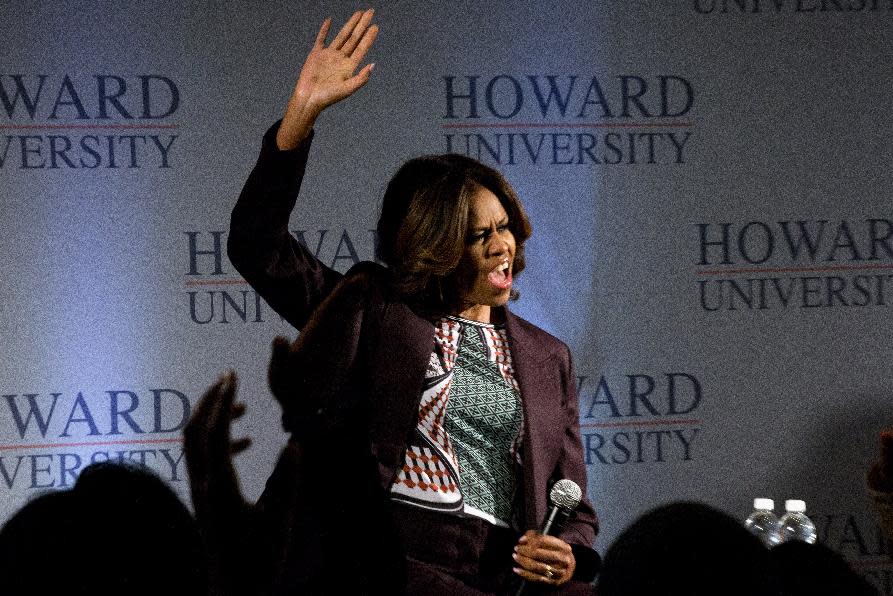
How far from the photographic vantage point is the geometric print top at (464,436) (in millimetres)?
2322

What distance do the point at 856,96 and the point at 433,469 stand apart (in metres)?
2.06

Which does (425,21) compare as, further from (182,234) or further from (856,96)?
(856,96)

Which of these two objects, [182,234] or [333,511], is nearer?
[333,511]

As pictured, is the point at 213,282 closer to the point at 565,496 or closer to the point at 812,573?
the point at 565,496

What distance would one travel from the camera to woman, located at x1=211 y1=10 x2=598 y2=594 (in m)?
2.29

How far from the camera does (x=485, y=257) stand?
249cm

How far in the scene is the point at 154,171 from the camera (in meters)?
3.39

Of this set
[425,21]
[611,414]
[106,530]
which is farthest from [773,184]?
[106,530]

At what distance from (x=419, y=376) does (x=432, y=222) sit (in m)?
0.31

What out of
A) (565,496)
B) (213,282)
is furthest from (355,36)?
(213,282)

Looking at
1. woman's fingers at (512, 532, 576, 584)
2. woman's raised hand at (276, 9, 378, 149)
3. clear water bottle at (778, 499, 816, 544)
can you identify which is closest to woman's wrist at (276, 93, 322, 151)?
woman's raised hand at (276, 9, 378, 149)

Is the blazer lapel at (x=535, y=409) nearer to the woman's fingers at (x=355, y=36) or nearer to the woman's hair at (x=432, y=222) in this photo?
the woman's hair at (x=432, y=222)

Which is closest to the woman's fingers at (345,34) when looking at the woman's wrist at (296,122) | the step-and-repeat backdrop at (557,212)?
the woman's wrist at (296,122)

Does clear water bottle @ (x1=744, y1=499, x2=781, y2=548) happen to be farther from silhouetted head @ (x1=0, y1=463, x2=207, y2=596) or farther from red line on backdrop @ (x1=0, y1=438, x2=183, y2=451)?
silhouetted head @ (x1=0, y1=463, x2=207, y2=596)
